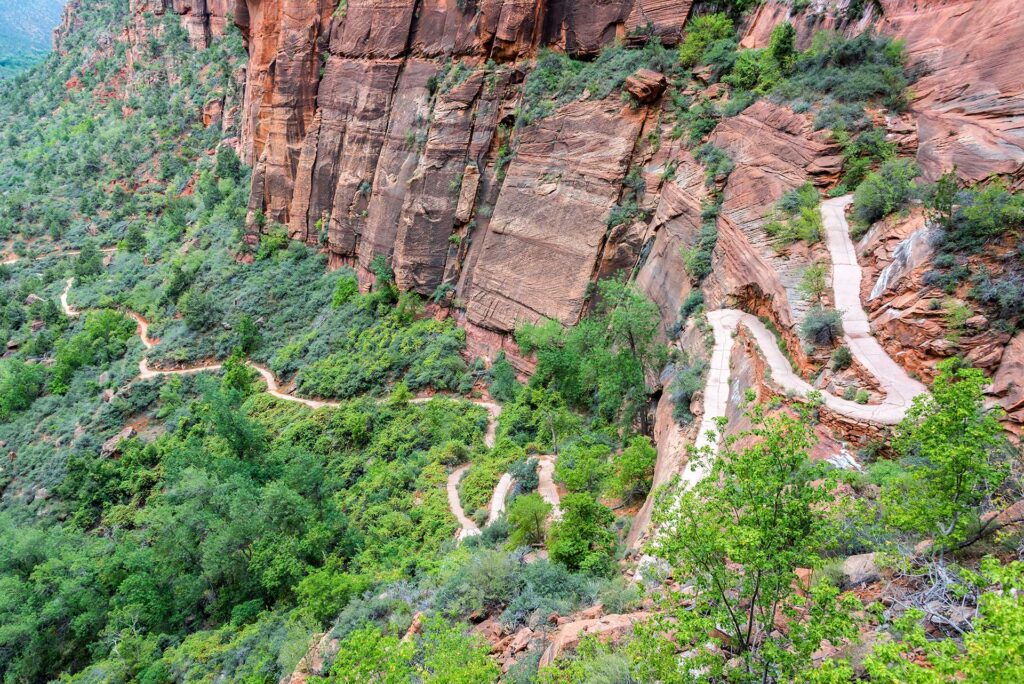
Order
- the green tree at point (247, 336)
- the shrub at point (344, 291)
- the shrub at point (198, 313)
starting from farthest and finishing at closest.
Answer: the shrub at point (198, 313) → the shrub at point (344, 291) → the green tree at point (247, 336)

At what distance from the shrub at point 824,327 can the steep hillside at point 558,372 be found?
82 millimetres

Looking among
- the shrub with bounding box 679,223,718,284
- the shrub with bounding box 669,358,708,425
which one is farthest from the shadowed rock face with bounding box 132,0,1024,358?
the shrub with bounding box 669,358,708,425

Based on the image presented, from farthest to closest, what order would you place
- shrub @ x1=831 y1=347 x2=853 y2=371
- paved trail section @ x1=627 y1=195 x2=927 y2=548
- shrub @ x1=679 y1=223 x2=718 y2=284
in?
shrub @ x1=679 y1=223 x2=718 y2=284 < shrub @ x1=831 y1=347 x2=853 y2=371 < paved trail section @ x1=627 y1=195 x2=927 y2=548

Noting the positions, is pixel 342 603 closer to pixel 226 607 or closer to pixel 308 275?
pixel 226 607

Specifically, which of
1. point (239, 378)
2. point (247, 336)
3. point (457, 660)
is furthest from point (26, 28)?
point (457, 660)

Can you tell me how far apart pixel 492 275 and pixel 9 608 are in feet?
79.3

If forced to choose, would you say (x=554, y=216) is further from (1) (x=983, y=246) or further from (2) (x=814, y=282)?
(1) (x=983, y=246)

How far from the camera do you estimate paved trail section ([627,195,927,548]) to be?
11.2 metres

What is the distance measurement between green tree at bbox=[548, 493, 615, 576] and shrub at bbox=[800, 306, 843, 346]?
680cm

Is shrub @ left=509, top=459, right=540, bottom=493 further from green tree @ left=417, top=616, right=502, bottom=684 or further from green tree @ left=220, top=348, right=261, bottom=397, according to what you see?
green tree @ left=220, top=348, right=261, bottom=397

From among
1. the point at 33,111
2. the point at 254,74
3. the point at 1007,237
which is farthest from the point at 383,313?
the point at 33,111

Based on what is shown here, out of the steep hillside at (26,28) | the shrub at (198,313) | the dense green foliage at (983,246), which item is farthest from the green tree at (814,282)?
the steep hillside at (26,28)

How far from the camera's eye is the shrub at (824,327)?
12.8m

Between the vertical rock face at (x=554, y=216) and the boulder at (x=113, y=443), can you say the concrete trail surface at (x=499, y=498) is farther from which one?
the boulder at (x=113, y=443)
